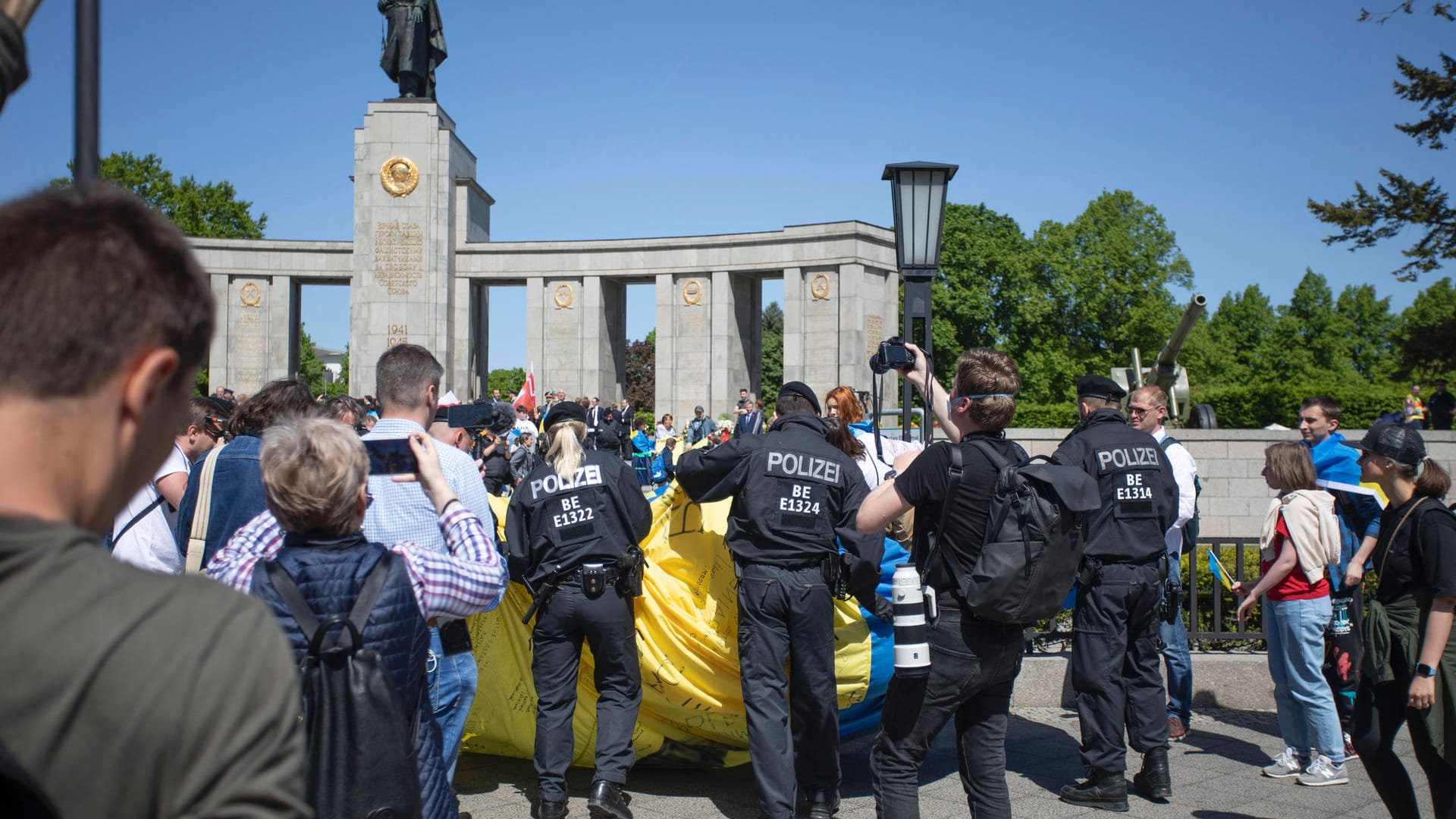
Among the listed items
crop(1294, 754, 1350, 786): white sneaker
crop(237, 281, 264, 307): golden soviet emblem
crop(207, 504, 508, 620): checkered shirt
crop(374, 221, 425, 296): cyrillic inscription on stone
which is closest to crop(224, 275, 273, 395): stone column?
crop(237, 281, 264, 307): golden soviet emblem

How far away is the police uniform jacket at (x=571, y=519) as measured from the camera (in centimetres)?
543

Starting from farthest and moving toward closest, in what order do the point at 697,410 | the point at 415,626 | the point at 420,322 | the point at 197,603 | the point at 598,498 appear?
the point at 420,322
the point at 697,410
the point at 598,498
the point at 415,626
the point at 197,603

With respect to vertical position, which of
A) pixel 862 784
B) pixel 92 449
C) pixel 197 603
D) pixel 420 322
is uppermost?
pixel 420 322

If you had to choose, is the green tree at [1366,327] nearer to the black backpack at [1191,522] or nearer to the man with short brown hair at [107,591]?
the black backpack at [1191,522]

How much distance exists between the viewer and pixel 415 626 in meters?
2.88

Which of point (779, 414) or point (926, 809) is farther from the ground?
point (779, 414)

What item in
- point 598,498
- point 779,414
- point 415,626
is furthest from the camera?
point 779,414

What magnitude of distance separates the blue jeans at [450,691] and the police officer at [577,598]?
97cm

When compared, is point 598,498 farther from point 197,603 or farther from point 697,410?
point 697,410

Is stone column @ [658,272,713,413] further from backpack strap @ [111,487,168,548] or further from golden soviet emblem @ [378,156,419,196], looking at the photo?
backpack strap @ [111,487,168,548]

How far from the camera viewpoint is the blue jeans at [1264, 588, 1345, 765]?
601cm

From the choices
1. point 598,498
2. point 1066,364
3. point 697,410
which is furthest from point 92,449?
point 1066,364

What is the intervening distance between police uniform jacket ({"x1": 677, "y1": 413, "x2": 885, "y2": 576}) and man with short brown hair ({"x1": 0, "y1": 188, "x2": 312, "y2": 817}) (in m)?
4.21

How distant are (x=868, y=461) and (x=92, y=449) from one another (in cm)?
575
